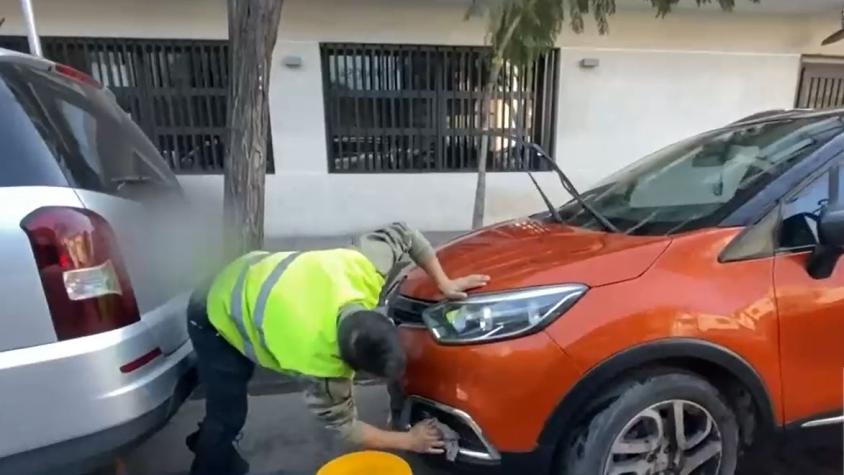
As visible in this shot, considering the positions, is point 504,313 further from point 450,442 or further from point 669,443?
point 669,443

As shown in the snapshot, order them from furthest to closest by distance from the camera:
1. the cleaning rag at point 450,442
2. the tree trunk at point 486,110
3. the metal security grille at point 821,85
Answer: the metal security grille at point 821,85 → the tree trunk at point 486,110 → the cleaning rag at point 450,442

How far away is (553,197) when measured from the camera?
23.7ft

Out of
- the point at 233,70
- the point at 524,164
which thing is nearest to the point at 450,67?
the point at 524,164

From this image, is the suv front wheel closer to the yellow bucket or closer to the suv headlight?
the suv headlight

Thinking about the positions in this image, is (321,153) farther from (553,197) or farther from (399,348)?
(399,348)

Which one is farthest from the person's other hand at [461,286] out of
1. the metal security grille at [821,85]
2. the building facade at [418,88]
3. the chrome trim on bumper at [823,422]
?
the metal security grille at [821,85]

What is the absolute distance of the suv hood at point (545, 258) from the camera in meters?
2.01

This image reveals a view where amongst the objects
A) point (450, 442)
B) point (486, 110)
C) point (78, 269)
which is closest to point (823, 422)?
point (450, 442)

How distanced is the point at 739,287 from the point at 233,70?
10.6 ft

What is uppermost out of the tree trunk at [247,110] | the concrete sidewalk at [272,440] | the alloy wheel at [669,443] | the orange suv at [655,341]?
the tree trunk at [247,110]

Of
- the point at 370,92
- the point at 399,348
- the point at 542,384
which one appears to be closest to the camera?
the point at 399,348

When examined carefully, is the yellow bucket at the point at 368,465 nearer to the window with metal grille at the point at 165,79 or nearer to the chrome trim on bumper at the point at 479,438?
the chrome trim on bumper at the point at 479,438

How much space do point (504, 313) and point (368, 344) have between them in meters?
0.58

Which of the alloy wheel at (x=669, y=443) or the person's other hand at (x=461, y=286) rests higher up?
the person's other hand at (x=461, y=286)
